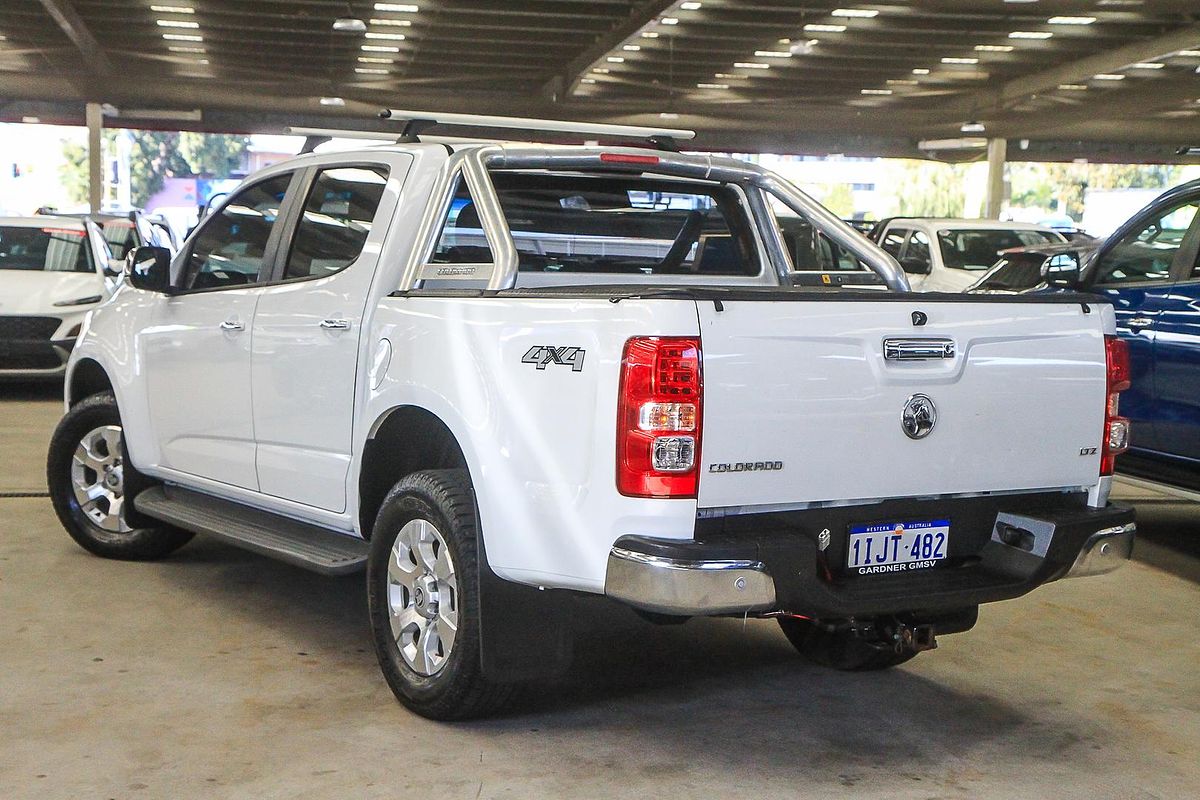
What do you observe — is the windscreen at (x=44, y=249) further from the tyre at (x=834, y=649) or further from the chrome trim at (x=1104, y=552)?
the chrome trim at (x=1104, y=552)

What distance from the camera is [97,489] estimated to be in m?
6.13

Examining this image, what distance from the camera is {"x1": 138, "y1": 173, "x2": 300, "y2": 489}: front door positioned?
5.14 metres

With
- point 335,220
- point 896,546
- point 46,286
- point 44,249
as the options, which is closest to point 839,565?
point 896,546

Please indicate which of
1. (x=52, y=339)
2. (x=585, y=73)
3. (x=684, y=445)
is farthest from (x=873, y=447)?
(x=585, y=73)

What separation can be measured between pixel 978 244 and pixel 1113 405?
12.5 meters

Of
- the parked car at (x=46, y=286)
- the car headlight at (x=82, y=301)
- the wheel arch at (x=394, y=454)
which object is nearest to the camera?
the wheel arch at (x=394, y=454)

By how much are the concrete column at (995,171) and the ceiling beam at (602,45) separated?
15.5 m

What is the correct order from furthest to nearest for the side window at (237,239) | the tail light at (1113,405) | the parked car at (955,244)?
the parked car at (955,244) → the side window at (237,239) → the tail light at (1113,405)

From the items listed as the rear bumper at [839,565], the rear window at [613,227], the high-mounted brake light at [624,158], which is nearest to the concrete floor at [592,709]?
the rear bumper at [839,565]

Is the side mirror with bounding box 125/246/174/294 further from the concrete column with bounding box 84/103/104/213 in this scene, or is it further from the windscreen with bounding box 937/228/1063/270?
the concrete column with bounding box 84/103/104/213

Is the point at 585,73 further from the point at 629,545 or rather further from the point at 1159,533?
the point at 629,545

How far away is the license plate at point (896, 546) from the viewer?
370cm

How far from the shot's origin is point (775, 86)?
35.0 metres

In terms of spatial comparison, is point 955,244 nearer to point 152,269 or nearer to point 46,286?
point 46,286
